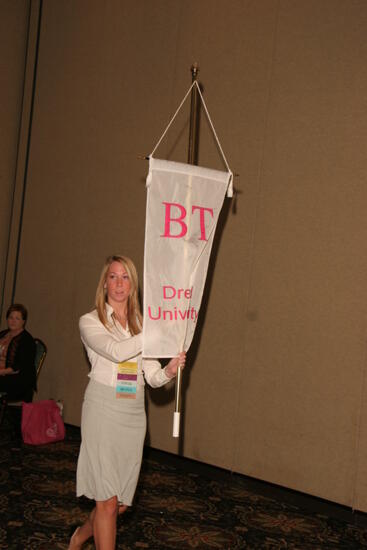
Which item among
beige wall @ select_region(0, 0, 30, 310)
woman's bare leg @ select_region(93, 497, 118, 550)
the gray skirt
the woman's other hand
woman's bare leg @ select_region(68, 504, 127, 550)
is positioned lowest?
woman's bare leg @ select_region(68, 504, 127, 550)

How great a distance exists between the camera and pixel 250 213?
204 inches

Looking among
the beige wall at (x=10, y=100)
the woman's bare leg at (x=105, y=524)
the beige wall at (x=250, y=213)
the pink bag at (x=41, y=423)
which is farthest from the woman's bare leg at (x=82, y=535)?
the beige wall at (x=10, y=100)

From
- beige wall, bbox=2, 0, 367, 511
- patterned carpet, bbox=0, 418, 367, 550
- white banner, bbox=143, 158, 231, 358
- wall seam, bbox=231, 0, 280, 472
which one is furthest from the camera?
wall seam, bbox=231, 0, 280, 472

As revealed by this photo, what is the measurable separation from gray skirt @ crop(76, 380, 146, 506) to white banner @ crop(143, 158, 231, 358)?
0.96 ft

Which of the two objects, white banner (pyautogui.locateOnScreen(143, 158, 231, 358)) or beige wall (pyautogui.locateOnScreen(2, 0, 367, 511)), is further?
beige wall (pyautogui.locateOnScreen(2, 0, 367, 511))

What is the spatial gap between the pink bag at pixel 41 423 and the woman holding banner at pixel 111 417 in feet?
8.16

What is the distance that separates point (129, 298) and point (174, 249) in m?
0.35

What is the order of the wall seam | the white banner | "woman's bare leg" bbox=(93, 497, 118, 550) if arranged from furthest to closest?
the wall seam
the white banner
"woman's bare leg" bbox=(93, 497, 118, 550)

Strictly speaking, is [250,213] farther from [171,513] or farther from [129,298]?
[171,513]

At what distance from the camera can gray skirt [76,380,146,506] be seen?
9.86ft

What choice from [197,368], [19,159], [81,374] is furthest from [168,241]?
[19,159]

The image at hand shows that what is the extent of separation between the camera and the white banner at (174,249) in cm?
308

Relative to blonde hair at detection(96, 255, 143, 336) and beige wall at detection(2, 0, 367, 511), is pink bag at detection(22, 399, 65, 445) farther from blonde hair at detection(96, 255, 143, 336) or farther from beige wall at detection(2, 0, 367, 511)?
blonde hair at detection(96, 255, 143, 336)

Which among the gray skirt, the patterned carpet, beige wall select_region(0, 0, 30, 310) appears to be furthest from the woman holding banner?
beige wall select_region(0, 0, 30, 310)
